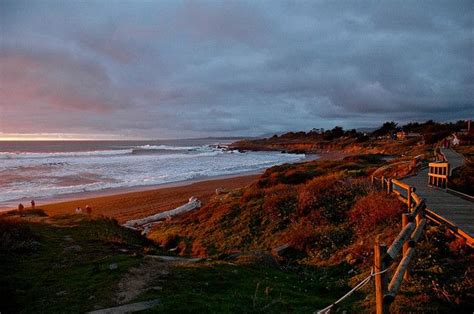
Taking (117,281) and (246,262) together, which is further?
(246,262)

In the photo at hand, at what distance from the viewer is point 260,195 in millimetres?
17750

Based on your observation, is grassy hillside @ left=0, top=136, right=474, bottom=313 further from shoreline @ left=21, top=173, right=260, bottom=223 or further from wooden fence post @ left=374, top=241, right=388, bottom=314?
shoreline @ left=21, top=173, right=260, bottom=223

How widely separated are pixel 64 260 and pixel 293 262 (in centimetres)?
653

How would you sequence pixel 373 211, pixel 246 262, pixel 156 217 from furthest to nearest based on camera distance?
pixel 156 217 < pixel 373 211 < pixel 246 262

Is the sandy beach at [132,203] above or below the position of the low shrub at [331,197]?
below

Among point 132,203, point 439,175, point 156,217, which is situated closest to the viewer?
Result: point 439,175

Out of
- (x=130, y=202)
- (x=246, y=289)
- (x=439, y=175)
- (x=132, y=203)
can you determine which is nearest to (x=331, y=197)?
(x=439, y=175)

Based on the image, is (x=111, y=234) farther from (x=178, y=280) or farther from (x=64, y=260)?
(x=178, y=280)

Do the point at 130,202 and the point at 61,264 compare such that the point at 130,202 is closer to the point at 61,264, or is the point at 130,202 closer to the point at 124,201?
the point at 124,201

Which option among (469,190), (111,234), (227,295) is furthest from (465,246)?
(111,234)

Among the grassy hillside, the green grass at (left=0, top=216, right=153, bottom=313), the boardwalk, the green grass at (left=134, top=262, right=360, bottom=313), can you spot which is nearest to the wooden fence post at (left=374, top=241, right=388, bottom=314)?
the grassy hillside

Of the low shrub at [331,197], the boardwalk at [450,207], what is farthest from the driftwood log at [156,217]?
the boardwalk at [450,207]

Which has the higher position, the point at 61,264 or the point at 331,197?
the point at 331,197

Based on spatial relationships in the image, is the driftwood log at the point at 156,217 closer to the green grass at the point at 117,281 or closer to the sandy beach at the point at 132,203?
the sandy beach at the point at 132,203
